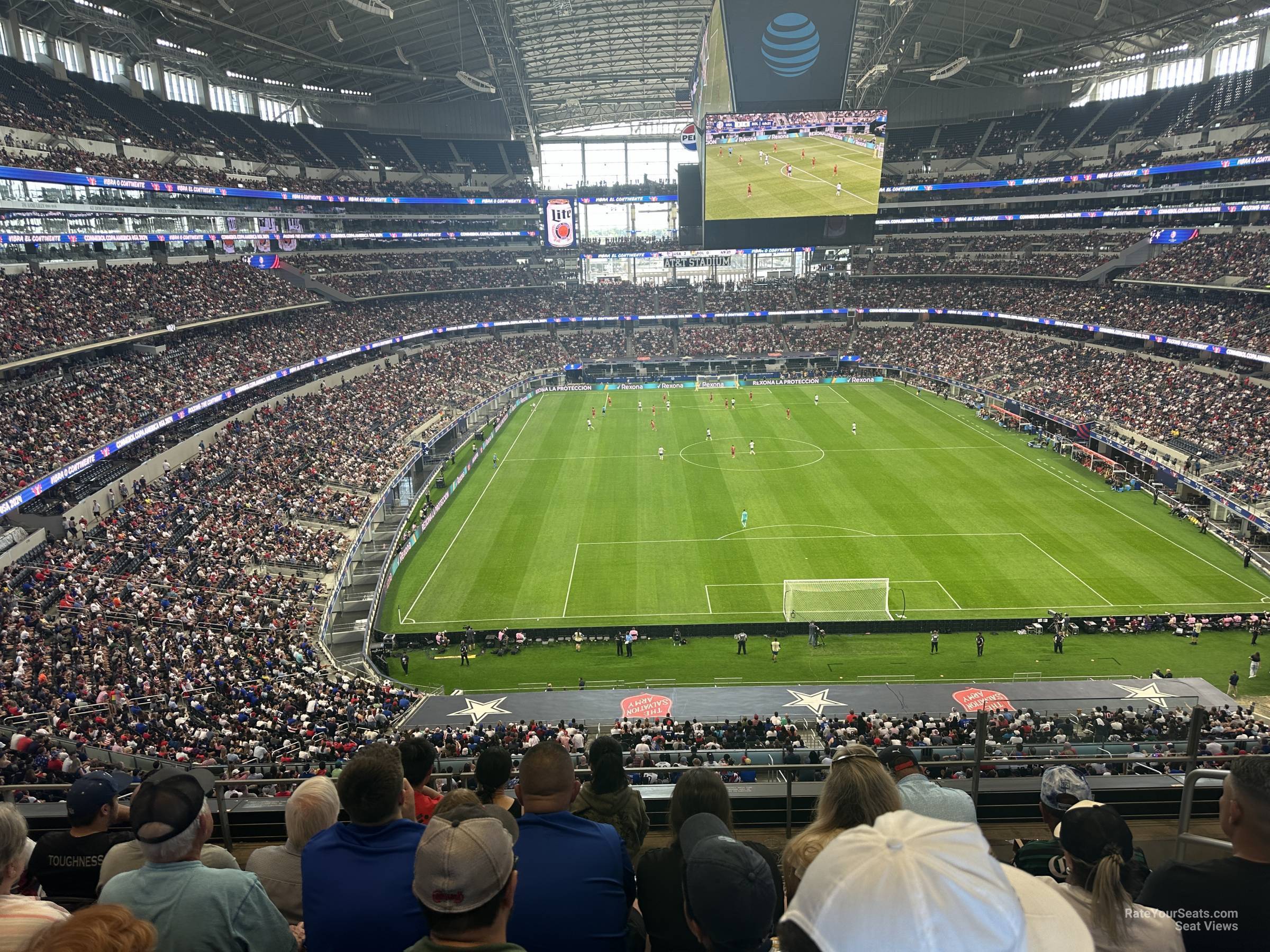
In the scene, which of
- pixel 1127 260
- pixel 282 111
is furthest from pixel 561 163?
pixel 1127 260

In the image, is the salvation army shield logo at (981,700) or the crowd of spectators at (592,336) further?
the crowd of spectators at (592,336)

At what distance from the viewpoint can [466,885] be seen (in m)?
3.02

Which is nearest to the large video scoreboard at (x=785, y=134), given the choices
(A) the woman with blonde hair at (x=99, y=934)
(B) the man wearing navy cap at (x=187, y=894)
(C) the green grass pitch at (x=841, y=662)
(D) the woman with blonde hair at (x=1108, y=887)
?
(C) the green grass pitch at (x=841, y=662)

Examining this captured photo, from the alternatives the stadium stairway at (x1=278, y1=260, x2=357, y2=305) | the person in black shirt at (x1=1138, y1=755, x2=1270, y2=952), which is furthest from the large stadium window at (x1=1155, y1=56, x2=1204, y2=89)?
the person in black shirt at (x1=1138, y1=755, x2=1270, y2=952)

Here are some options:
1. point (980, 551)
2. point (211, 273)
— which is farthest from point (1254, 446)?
point (211, 273)

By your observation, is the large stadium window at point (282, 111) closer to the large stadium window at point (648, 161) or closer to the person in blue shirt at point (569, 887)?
the large stadium window at point (648, 161)

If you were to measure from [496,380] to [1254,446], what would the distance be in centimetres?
5261

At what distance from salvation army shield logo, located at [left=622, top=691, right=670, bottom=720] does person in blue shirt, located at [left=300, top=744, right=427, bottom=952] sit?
21059 mm

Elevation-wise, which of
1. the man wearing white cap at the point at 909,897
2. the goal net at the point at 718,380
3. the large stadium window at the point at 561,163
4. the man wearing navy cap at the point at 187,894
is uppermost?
the large stadium window at the point at 561,163

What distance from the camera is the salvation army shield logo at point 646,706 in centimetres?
2514

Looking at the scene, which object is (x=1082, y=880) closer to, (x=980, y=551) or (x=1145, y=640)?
(x=1145, y=640)

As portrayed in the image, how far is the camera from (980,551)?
124ft

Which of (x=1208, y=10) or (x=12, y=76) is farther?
(x=1208, y=10)

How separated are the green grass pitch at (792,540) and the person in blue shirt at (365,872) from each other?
82.3 feet
